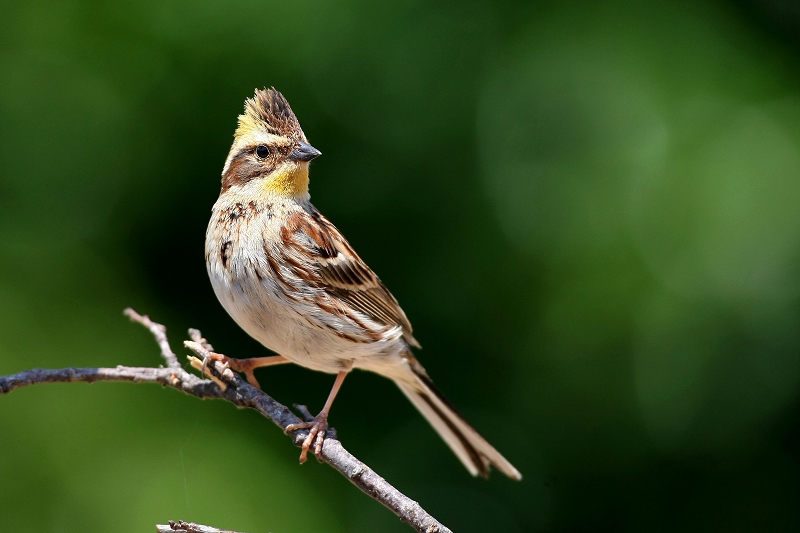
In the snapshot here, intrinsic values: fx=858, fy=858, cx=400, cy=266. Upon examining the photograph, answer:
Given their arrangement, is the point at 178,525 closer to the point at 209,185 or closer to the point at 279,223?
the point at 279,223

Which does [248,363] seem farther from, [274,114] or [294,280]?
[274,114]

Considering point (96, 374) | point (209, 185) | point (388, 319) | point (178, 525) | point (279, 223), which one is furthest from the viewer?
point (209, 185)

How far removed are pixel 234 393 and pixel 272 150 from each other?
941 mm

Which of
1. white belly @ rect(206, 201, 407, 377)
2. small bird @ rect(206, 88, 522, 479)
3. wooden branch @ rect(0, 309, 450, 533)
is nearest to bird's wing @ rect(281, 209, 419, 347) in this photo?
small bird @ rect(206, 88, 522, 479)

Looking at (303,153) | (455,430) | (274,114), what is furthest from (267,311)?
(455,430)

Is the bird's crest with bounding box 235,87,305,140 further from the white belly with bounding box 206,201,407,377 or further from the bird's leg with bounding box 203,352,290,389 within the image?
the bird's leg with bounding box 203,352,290,389

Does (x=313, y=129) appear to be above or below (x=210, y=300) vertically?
above

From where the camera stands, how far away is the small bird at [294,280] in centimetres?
270

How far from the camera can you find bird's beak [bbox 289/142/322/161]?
2.86 m

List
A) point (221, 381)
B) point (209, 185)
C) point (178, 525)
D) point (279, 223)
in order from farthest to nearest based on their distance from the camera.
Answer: point (209, 185) → point (279, 223) → point (221, 381) → point (178, 525)

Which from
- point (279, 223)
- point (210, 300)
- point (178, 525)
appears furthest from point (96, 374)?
point (210, 300)

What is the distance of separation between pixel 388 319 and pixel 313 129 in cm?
146

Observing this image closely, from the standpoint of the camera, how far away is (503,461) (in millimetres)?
3137

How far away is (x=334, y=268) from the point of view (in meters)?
3.00
